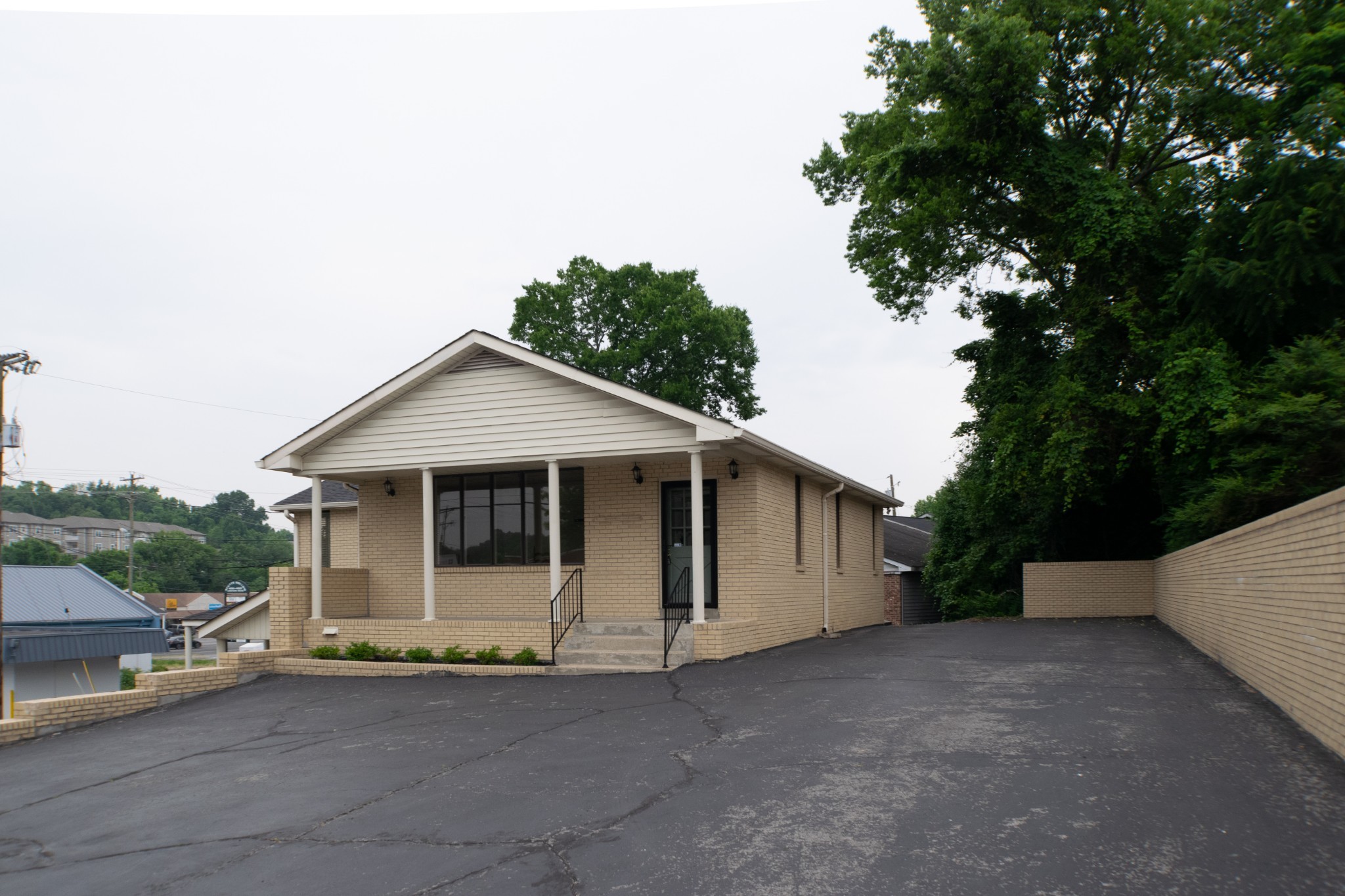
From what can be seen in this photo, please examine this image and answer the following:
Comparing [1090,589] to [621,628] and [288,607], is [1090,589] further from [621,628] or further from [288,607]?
[288,607]

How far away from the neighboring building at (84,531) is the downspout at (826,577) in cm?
9856

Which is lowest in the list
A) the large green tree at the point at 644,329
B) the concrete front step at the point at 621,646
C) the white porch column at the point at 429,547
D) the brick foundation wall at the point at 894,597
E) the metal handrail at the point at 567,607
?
the brick foundation wall at the point at 894,597

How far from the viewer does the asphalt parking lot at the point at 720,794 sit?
4922mm

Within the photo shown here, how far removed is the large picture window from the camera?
16.1 metres

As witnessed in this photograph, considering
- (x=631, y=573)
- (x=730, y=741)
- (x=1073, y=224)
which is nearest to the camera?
(x=730, y=741)

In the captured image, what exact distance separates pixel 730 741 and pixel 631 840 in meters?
2.54

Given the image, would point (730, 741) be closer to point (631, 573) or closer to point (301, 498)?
point (631, 573)

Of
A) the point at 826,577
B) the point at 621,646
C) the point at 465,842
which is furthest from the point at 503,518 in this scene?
the point at 465,842

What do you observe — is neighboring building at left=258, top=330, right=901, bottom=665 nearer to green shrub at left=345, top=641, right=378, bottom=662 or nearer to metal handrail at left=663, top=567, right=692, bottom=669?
metal handrail at left=663, top=567, right=692, bottom=669

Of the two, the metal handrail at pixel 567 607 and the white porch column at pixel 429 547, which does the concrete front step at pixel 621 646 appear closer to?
the metal handrail at pixel 567 607

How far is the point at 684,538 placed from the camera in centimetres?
1551

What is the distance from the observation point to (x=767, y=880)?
4.79 metres

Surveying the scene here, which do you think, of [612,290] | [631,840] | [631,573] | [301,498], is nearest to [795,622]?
[631,573]

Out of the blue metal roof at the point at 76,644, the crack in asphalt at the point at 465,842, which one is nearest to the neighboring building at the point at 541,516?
the crack in asphalt at the point at 465,842
